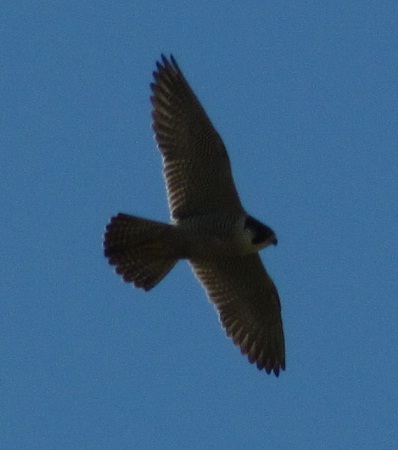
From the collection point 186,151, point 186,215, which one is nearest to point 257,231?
point 186,215

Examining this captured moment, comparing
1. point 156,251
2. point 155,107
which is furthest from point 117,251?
point 155,107

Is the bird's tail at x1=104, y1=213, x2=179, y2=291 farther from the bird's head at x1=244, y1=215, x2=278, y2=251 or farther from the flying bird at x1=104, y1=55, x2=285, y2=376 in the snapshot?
the bird's head at x1=244, y1=215, x2=278, y2=251

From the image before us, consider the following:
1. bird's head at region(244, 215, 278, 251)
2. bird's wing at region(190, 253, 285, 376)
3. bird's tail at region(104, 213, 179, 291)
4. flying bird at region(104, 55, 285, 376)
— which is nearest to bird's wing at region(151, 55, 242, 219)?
flying bird at region(104, 55, 285, 376)

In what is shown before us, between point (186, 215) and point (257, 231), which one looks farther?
point (186, 215)

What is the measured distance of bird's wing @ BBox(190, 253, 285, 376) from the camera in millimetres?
19156

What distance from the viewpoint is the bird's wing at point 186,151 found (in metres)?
18.2

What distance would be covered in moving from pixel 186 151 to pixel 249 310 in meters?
2.04

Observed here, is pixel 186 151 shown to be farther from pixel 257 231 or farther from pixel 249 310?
pixel 249 310

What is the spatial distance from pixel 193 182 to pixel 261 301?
1718 millimetres

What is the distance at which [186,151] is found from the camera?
60.3 ft

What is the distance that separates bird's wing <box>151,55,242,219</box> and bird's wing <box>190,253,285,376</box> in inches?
38.6

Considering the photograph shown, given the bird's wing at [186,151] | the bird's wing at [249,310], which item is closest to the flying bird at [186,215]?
the bird's wing at [186,151]

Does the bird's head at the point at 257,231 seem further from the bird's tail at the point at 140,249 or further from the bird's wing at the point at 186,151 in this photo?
the bird's tail at the point at 140,249

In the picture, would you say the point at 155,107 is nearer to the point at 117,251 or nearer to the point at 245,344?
the point at 117,251
